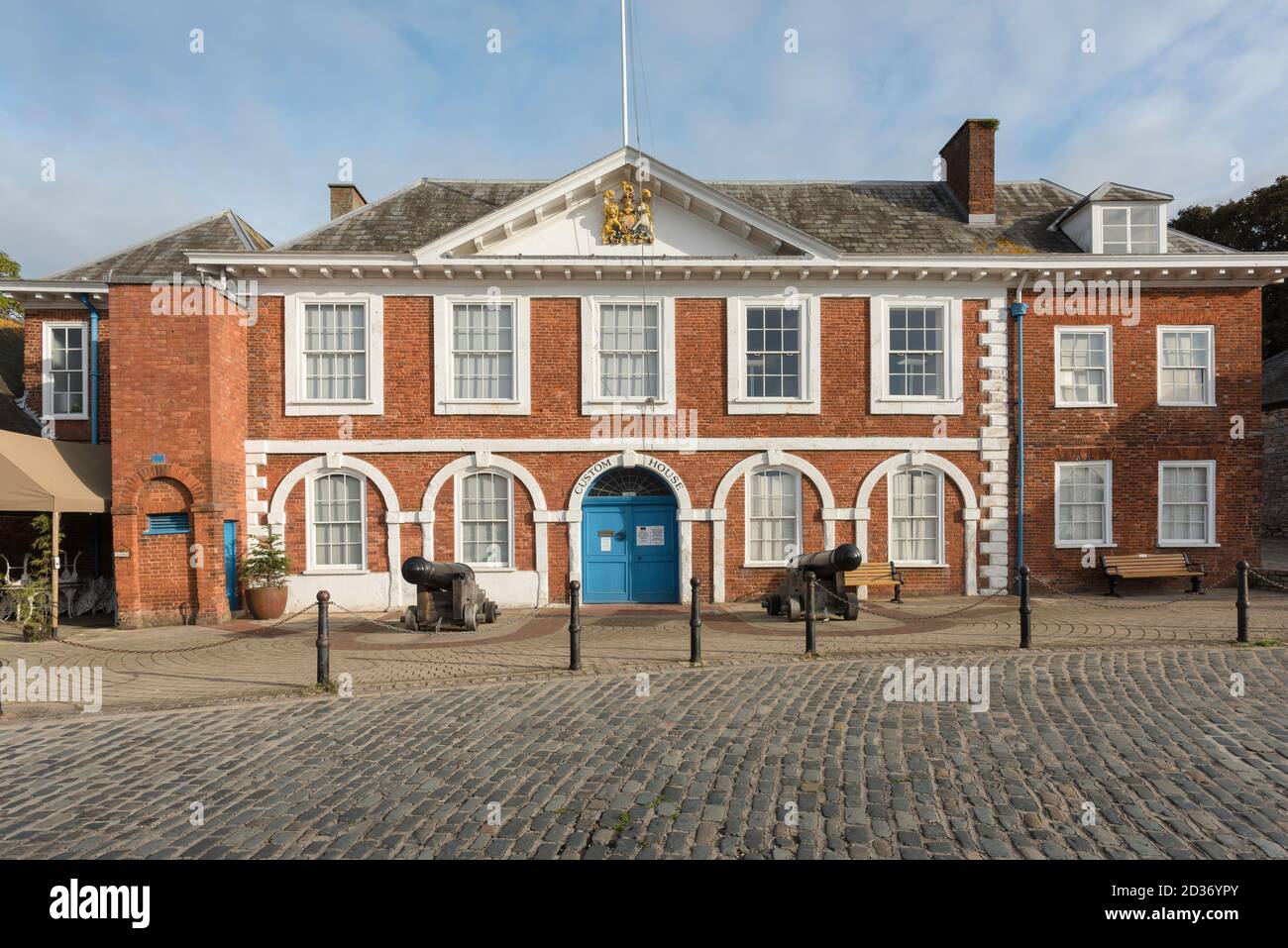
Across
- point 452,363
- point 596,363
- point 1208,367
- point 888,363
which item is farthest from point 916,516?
point 452,363

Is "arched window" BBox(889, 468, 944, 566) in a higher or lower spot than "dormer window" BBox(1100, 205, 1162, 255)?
lower

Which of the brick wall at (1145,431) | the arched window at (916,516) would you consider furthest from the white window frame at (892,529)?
the brick wall at (1145,431)

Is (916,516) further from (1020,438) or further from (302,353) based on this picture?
(302,353)

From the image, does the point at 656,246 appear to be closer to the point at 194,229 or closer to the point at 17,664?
the point at 194,229

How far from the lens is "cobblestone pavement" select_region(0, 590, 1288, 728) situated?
8.82m

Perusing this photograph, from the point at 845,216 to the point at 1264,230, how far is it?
32864mm

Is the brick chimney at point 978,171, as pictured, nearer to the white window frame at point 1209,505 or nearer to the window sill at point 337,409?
the white window frame at point 1209,505

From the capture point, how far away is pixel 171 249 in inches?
637

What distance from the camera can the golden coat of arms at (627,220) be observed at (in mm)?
14477

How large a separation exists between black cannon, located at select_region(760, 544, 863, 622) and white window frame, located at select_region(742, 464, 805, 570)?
1.47 meters

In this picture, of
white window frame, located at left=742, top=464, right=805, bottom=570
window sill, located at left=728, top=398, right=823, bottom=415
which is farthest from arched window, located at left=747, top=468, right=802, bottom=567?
window sill, located at left=728, top=398, right=823, bottom=415

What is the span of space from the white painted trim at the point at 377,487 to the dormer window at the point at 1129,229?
51.8 feet

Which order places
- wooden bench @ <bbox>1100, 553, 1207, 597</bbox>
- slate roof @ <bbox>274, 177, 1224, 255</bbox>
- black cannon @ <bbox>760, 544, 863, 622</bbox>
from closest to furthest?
black cannon @ <bbox>760, 544, 863, 622</bbox> → wooden bench @ <bbox>1100, 553, 1207, 597</bbox> → slate roof @ <bbox>274, 177, 1224, 255</bbox>

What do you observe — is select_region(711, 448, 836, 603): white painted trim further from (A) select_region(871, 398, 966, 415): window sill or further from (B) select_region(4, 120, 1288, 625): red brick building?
(A) select_region(871, 398, 966, 415): window sill
